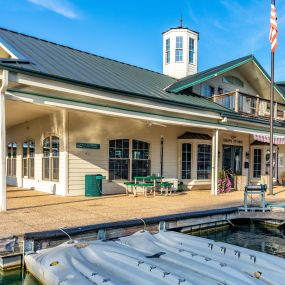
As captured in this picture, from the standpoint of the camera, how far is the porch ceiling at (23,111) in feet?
34.0

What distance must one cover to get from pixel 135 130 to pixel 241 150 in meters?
6.96

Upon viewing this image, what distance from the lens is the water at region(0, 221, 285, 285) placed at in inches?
245

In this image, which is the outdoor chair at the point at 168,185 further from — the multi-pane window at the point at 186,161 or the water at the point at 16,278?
the water at the point at 16,278

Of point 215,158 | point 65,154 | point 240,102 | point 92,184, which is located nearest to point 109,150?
point 92,184

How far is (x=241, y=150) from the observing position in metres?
16.8

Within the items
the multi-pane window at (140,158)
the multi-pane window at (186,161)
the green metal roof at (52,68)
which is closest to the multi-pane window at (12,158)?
the green metal roof at (52,68)

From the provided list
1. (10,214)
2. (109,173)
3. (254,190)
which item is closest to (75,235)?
(10,214)

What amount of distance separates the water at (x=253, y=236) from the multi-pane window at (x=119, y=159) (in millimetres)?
5228

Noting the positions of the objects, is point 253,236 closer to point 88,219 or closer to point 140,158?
point 88,219

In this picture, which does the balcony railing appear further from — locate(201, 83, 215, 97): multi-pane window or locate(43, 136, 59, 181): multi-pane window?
locate(43, 136, 59, 181): multi-pane window

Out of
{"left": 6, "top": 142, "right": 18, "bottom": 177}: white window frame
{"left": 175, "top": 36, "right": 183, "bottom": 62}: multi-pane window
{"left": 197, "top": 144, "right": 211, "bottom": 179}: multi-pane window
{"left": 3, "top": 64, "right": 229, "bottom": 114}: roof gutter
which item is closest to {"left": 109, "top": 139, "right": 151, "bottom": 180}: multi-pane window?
{"left": 197, "top": 144, "right": 211, "bottom": 179}: multi-pane window

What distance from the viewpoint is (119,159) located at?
40.9ft

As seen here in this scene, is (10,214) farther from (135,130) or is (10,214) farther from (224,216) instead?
(135,130)

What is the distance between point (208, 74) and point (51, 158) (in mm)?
8410
